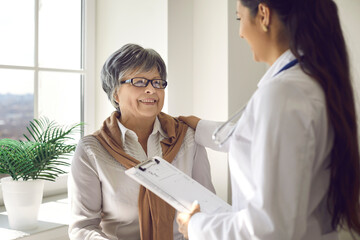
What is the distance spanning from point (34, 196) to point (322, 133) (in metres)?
1.31

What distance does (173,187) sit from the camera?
110 centimetres

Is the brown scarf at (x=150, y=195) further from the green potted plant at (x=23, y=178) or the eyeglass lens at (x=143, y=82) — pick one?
the green potted plant at (x=23, y=178)

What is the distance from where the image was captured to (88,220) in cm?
137

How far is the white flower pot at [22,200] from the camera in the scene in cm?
156

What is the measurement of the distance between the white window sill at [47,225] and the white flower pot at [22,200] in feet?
0.13

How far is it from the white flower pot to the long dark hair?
126cm

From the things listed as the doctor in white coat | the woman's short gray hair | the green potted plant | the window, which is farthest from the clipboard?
the window

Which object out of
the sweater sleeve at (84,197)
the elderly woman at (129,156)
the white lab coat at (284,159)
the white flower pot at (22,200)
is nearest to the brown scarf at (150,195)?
the elderly woman at (129,156)

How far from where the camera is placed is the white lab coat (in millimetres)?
716

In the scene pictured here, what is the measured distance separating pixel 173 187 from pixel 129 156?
15.7 inches

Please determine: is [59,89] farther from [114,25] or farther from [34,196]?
[34,196]

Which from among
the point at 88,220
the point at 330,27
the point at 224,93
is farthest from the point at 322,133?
the point at 224,93

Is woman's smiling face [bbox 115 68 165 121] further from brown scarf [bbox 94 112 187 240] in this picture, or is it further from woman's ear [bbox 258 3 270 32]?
woman's ear [bbox 258 3 270 32]

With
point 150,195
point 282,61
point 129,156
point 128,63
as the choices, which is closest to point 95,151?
point 129,156
